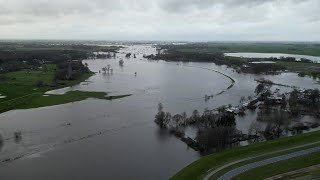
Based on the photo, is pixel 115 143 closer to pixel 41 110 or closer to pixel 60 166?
pixel 60 166

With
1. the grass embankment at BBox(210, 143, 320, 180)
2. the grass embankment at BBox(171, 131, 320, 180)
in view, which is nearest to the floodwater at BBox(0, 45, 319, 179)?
the grass embankment at BBox(171, 131, 320, 180)

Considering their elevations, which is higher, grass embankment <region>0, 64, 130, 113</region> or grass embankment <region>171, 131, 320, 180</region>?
grass embankment <region>171, 131, 320, 180</region>

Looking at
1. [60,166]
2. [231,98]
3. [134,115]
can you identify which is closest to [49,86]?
[134,115]

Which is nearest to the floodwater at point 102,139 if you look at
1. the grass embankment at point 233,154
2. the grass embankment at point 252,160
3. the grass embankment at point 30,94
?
the grass embankment at point 233,154

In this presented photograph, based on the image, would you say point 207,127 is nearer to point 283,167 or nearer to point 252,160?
point 252,160

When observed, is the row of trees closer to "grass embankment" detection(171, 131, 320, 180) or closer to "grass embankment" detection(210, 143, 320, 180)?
"grass embankment" detection(171, 131, 320, 180)
